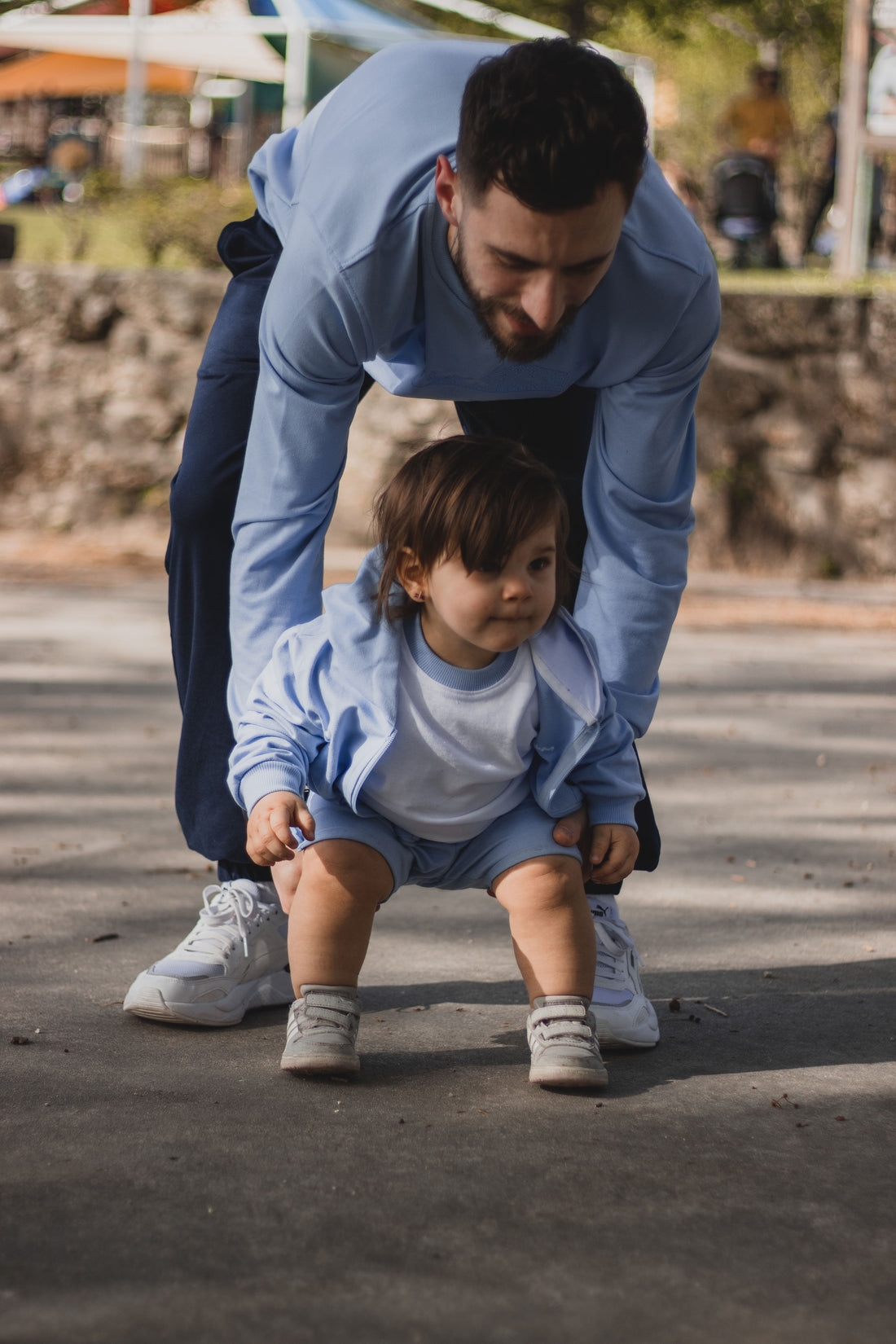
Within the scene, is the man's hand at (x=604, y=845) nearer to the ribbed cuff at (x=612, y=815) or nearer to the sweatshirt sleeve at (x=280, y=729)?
the ribbed cuff at (x=612, y=815)

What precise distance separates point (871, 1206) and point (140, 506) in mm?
6299

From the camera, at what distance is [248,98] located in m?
19.2

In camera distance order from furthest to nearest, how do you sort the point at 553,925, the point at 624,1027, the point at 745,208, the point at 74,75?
1. the point at 74,75
2. the point at 745,208
3. the point at 624,1027
4. the point at 553,925

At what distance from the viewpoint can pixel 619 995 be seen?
87.5 inches

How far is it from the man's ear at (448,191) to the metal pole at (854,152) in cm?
680

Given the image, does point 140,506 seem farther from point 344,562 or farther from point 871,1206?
point 871,1206

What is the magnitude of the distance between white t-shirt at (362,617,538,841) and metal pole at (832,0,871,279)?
6846mm

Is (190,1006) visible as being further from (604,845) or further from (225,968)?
(604,845)

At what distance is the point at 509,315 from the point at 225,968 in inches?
40.9

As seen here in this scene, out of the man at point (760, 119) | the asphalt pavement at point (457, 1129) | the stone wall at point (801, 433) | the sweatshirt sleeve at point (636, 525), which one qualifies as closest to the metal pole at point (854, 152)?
the stone wall at point (801, 433)

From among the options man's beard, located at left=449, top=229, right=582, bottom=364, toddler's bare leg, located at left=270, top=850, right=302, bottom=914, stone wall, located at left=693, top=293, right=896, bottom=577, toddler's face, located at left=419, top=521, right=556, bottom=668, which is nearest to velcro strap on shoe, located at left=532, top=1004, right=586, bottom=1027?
toddler's bare leg, located at left=270, top=850, right=302, bottom=914

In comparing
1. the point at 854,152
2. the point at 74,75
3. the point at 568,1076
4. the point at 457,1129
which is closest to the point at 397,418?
the point at 854,152

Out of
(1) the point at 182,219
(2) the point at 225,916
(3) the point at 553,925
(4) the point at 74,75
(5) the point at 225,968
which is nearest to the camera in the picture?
(3) the point at 553,925

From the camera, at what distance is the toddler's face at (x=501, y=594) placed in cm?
205
